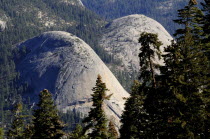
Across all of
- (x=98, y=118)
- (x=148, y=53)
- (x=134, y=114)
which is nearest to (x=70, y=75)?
(x=134, y=114)

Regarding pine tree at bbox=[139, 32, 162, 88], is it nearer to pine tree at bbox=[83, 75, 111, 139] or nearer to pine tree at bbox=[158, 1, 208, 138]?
pine tree at bbox=[158, 1, 208, 138]

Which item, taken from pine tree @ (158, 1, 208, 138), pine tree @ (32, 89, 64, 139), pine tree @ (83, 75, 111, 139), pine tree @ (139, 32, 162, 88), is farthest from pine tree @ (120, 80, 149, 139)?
pine tree @ (32, 89, 64, 139)

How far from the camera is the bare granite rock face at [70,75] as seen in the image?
5963 inches

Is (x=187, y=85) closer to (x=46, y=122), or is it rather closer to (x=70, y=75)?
(x=46, y=122)

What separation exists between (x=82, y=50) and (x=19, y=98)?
1685 inches

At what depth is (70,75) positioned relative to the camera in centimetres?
17050

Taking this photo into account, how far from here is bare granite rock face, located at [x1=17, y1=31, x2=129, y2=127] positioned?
15146 centimetres

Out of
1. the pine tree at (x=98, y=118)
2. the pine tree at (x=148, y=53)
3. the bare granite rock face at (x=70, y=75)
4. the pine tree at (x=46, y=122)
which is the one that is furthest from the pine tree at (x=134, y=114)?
the bare granite rock face at (x=70, y=75)

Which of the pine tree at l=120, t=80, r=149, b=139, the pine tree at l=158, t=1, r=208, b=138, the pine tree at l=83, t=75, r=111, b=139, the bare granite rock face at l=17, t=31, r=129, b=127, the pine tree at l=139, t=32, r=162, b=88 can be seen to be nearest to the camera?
the pine tree at l=158, t=1, r=208, b=138

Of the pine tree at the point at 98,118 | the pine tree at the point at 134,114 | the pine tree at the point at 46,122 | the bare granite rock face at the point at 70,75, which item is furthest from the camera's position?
the bare granite rock face at the point at 70,75

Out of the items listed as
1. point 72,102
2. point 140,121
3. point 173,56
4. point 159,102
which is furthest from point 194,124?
point 72,102

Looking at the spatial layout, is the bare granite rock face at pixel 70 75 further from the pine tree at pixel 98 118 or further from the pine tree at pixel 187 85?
the pine tree at pixel 187 85

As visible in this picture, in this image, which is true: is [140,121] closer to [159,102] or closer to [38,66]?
[159,102]

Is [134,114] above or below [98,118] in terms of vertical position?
above
